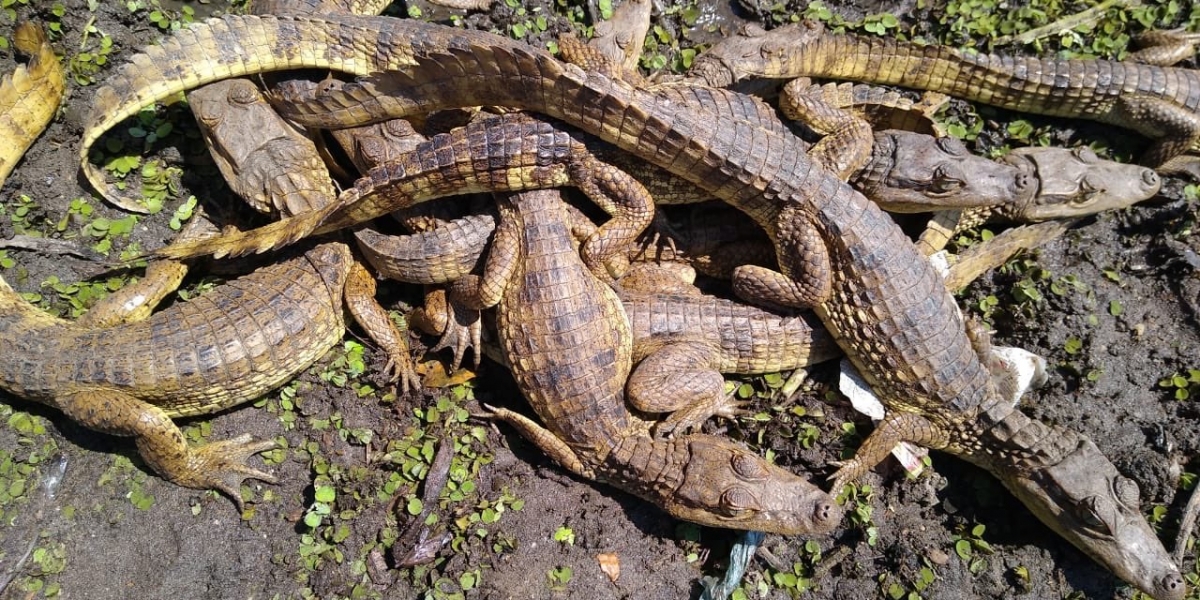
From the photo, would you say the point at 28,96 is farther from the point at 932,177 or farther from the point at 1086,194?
the point at 1086,194

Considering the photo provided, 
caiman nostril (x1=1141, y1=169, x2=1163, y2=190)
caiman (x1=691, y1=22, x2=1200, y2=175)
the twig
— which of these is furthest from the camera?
the twig

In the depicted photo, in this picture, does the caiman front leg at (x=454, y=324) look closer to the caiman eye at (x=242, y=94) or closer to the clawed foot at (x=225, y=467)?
the clawed foot at (x=225, y=467)

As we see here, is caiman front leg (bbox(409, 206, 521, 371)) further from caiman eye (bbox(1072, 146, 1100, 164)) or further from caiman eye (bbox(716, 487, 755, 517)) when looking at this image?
caiman eye (bbox(1072, 146, 1100, 164))

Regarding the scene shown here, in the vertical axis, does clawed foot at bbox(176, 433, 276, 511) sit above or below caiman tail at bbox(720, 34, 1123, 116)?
below

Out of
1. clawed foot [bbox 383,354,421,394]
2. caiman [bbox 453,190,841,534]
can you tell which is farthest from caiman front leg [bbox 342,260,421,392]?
caiman [bbox 453,190,841,534]

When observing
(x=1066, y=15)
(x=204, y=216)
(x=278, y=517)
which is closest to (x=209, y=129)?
(x=204, y=216)

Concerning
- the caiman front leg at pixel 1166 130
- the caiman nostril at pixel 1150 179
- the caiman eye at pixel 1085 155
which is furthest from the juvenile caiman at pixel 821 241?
the caiman front leg at pixel 1166 130
